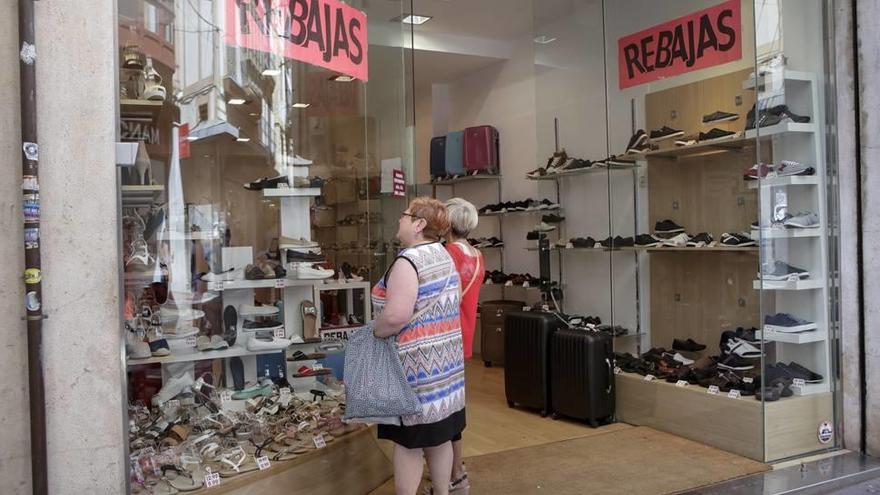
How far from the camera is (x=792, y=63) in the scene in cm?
414

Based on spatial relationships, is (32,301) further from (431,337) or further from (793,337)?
(793,337)

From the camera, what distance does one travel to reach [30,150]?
2025mm

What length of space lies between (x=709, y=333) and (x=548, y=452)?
5.41ft

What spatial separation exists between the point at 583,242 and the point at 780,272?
213cm

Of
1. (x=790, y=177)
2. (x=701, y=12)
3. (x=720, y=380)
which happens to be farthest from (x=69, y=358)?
(x=701, y=12)

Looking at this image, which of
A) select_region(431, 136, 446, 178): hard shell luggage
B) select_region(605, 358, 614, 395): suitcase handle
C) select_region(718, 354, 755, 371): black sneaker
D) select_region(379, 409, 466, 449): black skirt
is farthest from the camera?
select_region(431, 136, 446, 178): hard shell luggage

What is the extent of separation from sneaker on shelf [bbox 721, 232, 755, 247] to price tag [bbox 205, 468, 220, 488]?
352 cm

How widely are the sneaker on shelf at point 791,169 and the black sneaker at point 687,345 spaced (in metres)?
1.41

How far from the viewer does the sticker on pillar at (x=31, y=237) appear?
6.62 ft

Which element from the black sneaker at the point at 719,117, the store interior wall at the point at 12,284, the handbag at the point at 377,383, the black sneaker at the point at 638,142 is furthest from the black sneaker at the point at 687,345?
the store interior wall at the point at 12,284

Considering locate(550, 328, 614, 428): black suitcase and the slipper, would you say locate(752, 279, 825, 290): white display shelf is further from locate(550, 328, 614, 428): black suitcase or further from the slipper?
the slipper

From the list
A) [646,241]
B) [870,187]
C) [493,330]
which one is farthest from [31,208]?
[493,330]

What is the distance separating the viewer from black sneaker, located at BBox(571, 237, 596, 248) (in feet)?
19.6

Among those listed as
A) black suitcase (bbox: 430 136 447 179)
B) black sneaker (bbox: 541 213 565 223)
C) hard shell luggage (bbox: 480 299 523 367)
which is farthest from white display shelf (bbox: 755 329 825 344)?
black suitcase (bbox: 430 136 447 179)
